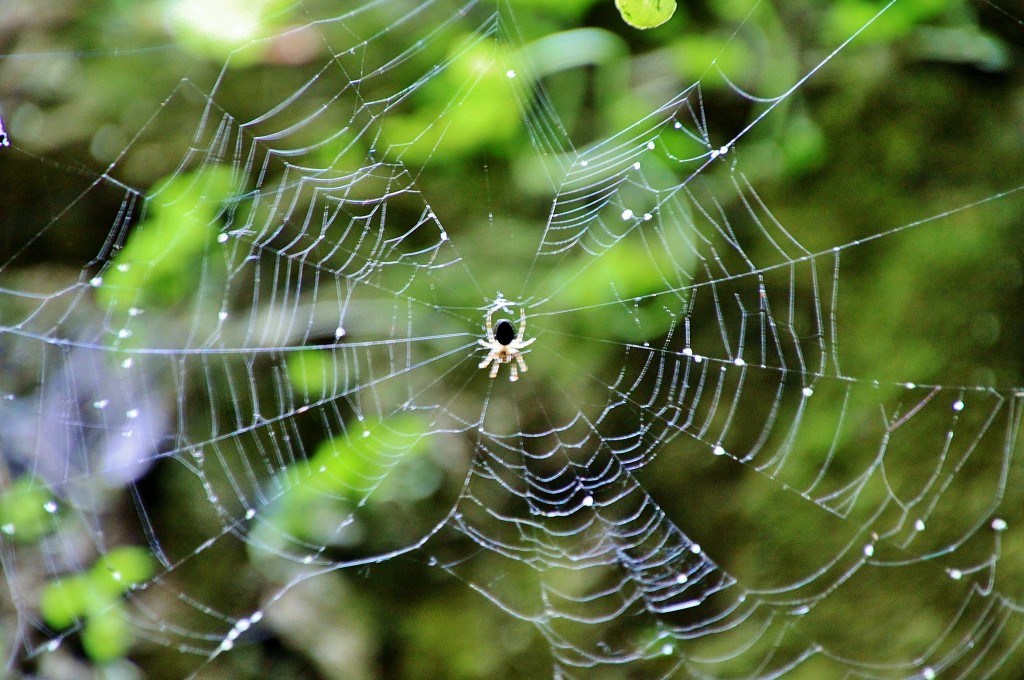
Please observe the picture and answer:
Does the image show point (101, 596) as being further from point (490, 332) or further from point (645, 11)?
point (645, 11)

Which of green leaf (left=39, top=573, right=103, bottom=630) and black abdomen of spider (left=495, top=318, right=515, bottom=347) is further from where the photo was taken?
black abdomen of spider (left=495, top=318, right=515, bottom=347)

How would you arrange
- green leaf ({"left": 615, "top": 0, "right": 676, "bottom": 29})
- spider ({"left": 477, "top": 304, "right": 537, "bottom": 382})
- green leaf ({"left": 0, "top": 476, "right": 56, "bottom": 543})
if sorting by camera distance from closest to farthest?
green leaf ({"left": 615, "top": 0, "right": 676, "bottom": 29}), green leaf ({"left": 0, "top": 476, "right": 56, "bottom": 543}), spider ({"left": 477, "top": 304, "right": 537, "bottom": 382})

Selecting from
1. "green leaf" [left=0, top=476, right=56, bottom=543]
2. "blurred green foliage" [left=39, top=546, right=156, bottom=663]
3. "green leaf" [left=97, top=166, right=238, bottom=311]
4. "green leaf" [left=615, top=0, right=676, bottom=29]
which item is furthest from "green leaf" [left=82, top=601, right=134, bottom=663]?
"green leaf" [left=615, top=0, right=676, bottom=29]

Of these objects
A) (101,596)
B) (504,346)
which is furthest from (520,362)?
(101,596)

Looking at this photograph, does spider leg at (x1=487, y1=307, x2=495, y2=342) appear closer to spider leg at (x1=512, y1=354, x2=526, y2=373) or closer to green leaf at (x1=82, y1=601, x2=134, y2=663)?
spider leg at (x1=512, y1=354, x2=526, y2=373)

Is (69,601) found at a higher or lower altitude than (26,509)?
lower
